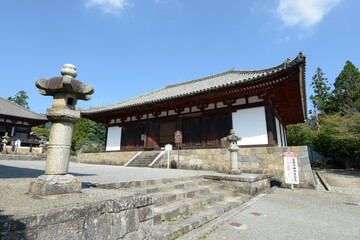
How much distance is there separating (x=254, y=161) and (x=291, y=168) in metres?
1.47

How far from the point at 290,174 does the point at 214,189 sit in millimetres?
3768

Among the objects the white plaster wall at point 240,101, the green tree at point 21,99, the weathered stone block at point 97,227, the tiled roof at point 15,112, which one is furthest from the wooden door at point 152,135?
the green tree at point 21,99

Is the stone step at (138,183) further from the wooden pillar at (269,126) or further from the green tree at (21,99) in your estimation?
the green tree at (21,99)

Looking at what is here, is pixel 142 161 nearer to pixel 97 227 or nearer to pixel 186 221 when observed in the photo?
pixel 186 221

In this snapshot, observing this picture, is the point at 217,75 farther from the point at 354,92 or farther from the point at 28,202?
the point at 354,92

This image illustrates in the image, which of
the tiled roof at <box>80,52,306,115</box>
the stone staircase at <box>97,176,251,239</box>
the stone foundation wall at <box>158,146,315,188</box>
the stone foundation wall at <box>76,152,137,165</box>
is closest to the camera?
the stone staircase at <box>97,176,251,239</box>

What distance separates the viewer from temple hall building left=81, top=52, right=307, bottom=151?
844 centimetres

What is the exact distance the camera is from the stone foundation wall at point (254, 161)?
7262 mm

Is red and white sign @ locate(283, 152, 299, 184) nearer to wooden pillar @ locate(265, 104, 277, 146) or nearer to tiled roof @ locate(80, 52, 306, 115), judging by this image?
wooden pillar @ locate(265, 104, 277, 146)

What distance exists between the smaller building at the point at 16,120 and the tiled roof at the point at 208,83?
15.7 metres

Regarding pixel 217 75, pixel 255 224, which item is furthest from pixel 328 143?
pixel 255 224

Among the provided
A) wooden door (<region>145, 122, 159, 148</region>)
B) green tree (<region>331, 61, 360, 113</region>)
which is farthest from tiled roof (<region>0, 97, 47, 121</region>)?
green tree (<region>331, 61, 360, 113</region>)

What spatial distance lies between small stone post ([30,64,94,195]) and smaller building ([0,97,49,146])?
2935 centimetres

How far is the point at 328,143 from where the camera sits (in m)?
20.4
